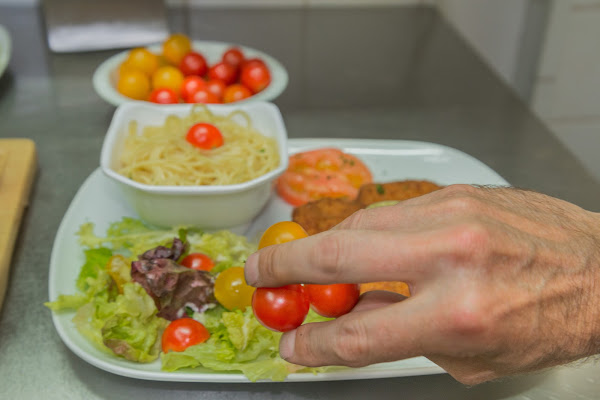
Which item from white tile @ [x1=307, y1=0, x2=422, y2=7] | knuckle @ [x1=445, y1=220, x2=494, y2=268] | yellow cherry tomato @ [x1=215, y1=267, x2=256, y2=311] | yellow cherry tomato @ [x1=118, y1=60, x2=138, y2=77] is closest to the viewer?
knuckle @ [x1=445, y1=220, x2=494, y2=268]

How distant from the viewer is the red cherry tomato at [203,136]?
179 cm

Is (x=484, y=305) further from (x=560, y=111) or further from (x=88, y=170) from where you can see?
(x=560, y=111)

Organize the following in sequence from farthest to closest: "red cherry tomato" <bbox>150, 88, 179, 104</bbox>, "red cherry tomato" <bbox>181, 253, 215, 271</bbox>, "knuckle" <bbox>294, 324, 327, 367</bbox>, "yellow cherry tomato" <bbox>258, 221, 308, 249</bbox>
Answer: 1. "red cherry tomato" <bbox>150, 88, 179, 104</bbox>
2. "red cherry tomato" <bbox>181, 253, 215, 271</bbox>
3. "yellow cherry tomato" <bbox>258, 221, 308, 249</bbox>
4. "knuckle" <bbox>294, 324, 327, 367</bbox>

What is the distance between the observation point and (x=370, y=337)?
0.86 metres

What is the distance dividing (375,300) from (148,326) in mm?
571

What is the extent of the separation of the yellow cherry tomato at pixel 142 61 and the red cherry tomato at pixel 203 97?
25 cm

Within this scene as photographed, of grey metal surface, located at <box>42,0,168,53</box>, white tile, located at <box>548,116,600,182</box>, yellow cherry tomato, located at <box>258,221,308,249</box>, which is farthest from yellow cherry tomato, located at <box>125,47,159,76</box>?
white tile, located at <box>548,116,600,182</box>

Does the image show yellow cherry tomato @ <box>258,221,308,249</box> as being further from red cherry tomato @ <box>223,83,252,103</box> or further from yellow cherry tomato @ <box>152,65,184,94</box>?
yellow cherry tomato @ <box>152,65,184,94</box>

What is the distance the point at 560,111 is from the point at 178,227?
9.56ft

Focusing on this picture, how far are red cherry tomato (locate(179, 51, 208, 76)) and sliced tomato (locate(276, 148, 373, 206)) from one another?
0.72 metres

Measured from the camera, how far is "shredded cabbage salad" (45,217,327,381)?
1255mm

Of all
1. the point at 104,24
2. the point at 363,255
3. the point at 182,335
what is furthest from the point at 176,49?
the point at 363,255

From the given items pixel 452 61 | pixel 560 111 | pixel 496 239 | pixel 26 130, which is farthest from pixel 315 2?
pixel 496 239

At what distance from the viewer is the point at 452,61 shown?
3033 mm
